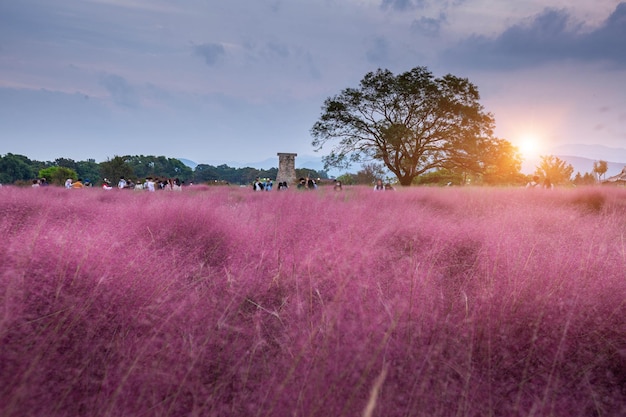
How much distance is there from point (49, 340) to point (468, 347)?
2016 millimetres

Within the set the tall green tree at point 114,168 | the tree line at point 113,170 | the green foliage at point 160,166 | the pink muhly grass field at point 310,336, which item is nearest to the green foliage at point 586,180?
the pink muhly grass field at point 310,336

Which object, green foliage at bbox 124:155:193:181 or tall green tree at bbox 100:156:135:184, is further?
green foliage at bbox 124:155:193:181

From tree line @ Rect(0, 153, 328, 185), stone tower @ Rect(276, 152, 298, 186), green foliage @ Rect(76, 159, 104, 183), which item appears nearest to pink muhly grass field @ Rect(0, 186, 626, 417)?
stone tower @ Rect(276, 152, 298, 186)

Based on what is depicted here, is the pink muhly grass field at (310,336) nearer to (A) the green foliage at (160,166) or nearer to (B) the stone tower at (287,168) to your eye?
(B) the stone tower at (287,168)

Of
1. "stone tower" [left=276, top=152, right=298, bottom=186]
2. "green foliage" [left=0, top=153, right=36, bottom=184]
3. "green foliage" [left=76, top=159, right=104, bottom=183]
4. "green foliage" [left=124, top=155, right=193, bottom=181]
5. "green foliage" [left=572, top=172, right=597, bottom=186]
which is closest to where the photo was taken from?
"green foliage" [left=572, top=172, right=597, bottom=186]

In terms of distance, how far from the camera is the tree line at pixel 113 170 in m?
44.4

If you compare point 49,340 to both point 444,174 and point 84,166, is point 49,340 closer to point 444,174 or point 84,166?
point 444,174

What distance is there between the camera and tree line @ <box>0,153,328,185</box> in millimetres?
44438

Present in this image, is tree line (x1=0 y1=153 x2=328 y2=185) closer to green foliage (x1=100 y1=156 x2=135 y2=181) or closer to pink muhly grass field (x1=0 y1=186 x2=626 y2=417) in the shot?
green foliage (x1=100 y1=156 x2=135 y2=181)

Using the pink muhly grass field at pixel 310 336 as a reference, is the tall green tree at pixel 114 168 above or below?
above

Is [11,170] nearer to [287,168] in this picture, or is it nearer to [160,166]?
[160,166]

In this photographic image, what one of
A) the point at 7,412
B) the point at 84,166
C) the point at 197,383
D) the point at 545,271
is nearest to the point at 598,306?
the point at 545,271

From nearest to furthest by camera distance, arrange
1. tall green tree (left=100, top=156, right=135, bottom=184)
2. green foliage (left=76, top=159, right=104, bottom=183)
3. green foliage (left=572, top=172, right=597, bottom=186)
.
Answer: green foliage (left=572, top=172, right=597, bottom=186), tall green tree (left=100, top=156, right=135, bottom=184), green foliage (left=76, top=159, right=104, bottom=183)

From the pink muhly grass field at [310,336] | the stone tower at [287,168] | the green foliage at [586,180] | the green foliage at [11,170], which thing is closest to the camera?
the pink muhly grass field at [310,336]
